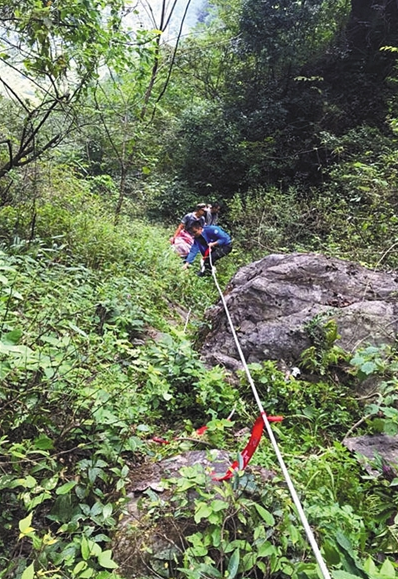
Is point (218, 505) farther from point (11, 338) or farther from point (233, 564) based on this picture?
point (11, 338)

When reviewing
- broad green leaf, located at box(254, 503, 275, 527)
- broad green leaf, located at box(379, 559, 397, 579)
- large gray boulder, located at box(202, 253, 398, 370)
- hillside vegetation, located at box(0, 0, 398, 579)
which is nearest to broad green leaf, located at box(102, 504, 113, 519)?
hillside vegetation, located at box(0, 0, 398, 579)

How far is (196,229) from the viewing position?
6758 millimetres

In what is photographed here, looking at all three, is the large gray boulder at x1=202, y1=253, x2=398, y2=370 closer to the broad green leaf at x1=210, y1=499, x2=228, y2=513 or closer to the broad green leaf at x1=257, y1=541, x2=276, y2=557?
the broad green leaf at x1=210, y1=499, x2=228, y2=513

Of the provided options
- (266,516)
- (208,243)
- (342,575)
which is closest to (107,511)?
(266,516)

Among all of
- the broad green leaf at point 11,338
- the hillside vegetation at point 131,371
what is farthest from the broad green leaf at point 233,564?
the broad green leaf at point 11,338

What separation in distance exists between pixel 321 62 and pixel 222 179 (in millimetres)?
4513

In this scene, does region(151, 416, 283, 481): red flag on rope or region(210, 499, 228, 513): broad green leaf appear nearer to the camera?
region(210, 499, 228, 513): broad green leaf

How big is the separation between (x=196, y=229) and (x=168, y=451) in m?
5.10

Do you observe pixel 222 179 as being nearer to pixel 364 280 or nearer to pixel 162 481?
pixel 364 280

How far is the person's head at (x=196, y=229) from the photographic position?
6.72 m

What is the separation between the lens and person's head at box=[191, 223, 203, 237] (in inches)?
265

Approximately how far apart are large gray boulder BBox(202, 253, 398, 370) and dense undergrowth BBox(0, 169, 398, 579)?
9.1 inches

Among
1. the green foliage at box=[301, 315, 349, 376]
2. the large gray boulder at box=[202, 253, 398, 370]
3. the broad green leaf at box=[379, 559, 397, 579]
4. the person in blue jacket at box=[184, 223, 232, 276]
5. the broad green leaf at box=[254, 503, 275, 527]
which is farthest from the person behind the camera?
the person in blue jacket at box=[184, 223, 232, 276]

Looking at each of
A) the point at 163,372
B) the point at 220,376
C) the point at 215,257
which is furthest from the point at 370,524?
the point at 215,257
